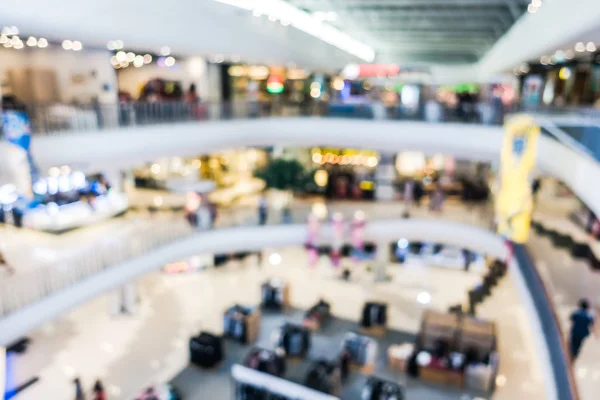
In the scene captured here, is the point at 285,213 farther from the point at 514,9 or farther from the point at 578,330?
the point at 578,330

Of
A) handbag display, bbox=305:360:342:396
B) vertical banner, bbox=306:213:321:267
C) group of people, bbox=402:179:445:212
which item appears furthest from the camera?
group of people, bbox=402:179:445:212

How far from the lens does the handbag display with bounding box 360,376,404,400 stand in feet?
35.5

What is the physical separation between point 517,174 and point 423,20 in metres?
10.4

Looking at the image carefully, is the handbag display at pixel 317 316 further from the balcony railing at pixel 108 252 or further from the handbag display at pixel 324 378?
the handbag display at pixel 324 378

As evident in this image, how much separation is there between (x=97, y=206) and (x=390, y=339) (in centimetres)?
1121

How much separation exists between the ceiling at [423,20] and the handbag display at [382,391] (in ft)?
35.4

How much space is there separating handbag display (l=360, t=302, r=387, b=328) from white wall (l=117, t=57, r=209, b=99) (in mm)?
10505

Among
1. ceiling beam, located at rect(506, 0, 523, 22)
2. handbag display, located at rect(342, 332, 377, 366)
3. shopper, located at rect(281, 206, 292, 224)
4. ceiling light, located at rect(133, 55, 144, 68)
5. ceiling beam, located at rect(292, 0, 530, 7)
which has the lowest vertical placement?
handbag display, located at rect(342, 332, 377, 366)

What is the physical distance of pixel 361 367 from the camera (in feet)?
43.4

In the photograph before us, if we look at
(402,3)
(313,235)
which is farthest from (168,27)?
(313,235)

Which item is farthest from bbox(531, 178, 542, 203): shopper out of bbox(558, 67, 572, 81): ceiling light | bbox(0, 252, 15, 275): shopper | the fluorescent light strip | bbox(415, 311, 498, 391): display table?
bbox(0, 252, 15, 275): shopper

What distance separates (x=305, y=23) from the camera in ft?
61.4

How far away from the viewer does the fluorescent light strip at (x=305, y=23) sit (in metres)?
15.0

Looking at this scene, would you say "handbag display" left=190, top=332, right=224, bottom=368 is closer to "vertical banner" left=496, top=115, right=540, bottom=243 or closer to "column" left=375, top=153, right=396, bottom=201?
"vertical banner" left=496, top=115, right=540, bottom=243
